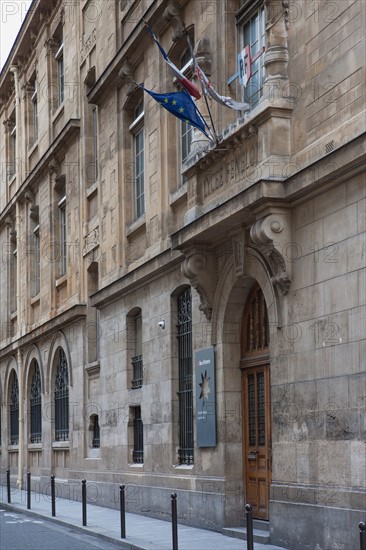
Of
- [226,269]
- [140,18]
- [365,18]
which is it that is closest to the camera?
[365,18]

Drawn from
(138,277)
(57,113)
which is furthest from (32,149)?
(138,277)

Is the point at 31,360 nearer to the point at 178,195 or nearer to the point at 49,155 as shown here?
the point at 49,155

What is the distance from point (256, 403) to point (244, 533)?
2003 millimetres

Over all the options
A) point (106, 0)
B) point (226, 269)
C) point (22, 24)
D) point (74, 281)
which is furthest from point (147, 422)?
point (22, 24)

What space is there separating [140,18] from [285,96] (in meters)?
7.83

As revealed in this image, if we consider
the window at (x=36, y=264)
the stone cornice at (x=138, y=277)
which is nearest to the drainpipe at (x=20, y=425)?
the window at (x=36, y=264)

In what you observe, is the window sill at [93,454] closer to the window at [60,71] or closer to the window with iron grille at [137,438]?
the window with iron grille at [137,438]

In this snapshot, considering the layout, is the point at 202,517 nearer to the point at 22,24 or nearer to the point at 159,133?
the point at 159,133

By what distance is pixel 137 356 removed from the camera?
2166 cm

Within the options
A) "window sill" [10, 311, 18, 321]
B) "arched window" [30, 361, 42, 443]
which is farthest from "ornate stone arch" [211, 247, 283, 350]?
"window sill" [10, 311, 18, 321]

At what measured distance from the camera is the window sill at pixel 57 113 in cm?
2934

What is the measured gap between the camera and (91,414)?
81.8 feet

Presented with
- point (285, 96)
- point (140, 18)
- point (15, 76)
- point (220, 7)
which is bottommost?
point (285, 96)

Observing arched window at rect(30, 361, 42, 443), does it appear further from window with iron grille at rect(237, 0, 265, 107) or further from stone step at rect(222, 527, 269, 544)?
window with iron grille at rect(237, 0, 265, 107)
